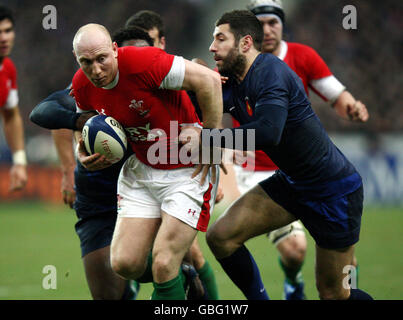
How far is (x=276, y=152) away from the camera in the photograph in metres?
4.13

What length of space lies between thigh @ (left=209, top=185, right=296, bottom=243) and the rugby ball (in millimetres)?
923

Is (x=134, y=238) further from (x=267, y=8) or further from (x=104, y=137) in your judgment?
(x=267, y=8)

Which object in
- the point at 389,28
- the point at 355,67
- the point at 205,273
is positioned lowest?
the point at 205,273

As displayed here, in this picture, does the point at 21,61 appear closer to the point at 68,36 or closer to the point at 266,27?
the point at 68,36

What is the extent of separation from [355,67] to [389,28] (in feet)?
4.19

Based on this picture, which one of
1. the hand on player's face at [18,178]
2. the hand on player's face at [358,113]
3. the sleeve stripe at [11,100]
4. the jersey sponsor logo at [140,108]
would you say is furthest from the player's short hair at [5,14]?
the hand on player's face at [358,113]

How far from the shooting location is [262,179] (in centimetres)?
575

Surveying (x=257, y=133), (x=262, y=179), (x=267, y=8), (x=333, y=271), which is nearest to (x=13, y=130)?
(x=262, y=179)

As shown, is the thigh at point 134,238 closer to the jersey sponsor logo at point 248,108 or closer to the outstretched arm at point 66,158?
the jersey sponsor logo at point 248,108

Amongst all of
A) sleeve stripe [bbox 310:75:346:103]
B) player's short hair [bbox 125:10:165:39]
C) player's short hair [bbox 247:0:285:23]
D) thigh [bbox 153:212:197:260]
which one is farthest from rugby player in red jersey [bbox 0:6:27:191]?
sleeve stripe [bbox 310:75:346:103]

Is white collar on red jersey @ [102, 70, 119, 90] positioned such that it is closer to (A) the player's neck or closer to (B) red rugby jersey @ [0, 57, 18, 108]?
(A) the player's neck

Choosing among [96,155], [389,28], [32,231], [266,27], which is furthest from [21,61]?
[96,155]

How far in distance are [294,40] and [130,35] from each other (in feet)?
36.5

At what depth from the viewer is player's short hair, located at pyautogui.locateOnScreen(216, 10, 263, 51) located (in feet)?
13.3
